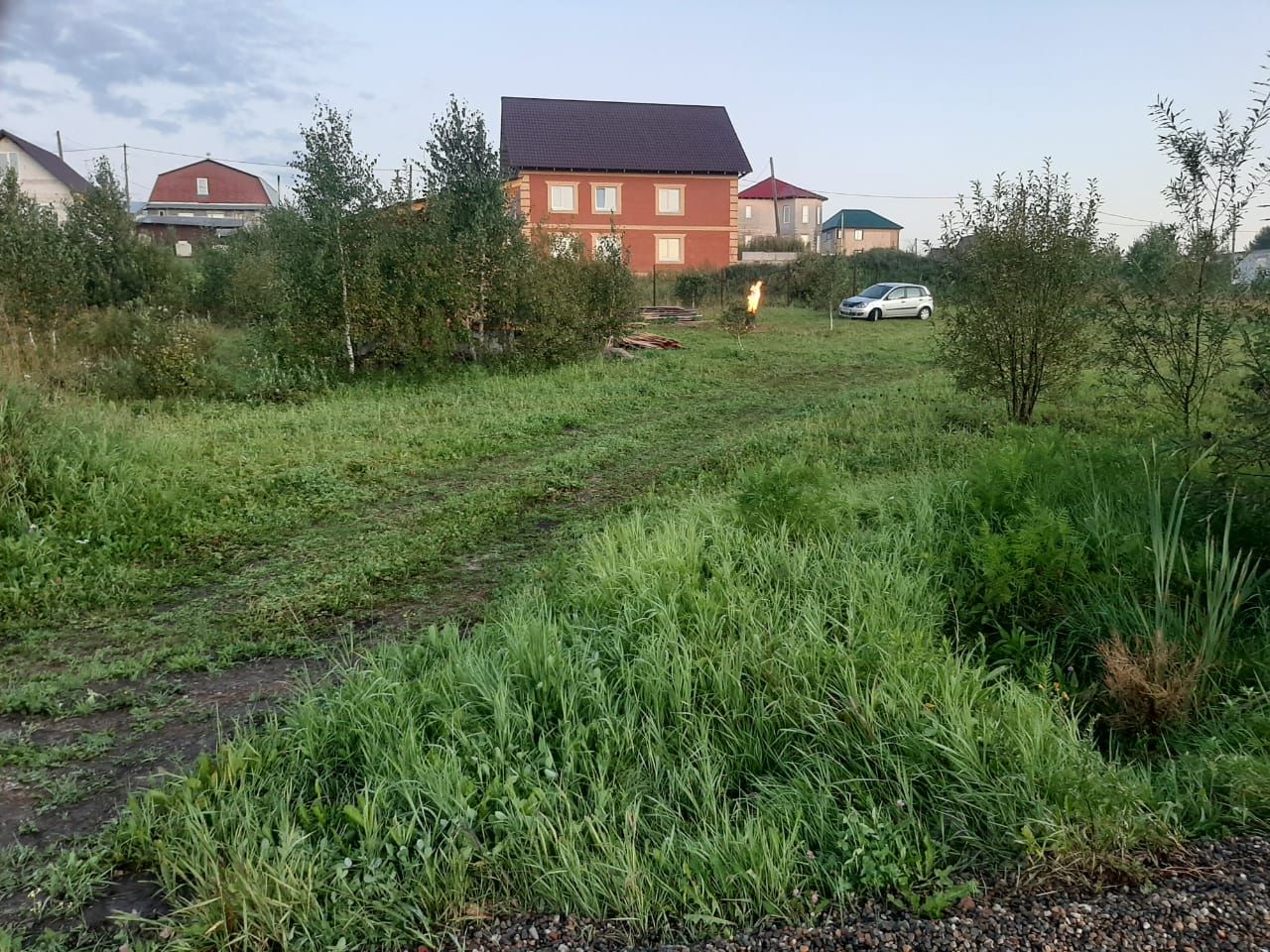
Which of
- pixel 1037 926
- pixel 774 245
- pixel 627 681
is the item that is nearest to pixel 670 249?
pixel 774 245

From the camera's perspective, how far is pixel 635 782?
9.75 feet

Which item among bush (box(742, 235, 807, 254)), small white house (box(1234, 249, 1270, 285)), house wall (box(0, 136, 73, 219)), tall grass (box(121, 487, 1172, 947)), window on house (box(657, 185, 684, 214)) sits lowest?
tall grass (box(121, 487, 1172, 947))

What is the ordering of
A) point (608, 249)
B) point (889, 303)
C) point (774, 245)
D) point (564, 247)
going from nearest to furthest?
point (564, 247) < point (608, 249) < point (889, 303) < point (774, 245)

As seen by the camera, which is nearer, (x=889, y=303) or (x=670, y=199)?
(x=889, y=303)

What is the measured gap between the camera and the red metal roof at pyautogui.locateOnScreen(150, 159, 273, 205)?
216 feet

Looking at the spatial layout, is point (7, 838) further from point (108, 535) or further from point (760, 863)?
point (108, 535)

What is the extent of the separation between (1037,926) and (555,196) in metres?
37.7

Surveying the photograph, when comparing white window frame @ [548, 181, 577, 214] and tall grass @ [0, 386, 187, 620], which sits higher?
white window frame @ [548, 181, 577, 214]

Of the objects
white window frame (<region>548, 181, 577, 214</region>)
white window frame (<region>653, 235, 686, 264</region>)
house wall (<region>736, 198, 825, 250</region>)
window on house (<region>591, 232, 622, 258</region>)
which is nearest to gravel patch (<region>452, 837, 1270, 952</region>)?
window on house (<region>591, 232, 622, 258</region>)

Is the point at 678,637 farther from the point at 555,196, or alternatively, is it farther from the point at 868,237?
the point at 868,237

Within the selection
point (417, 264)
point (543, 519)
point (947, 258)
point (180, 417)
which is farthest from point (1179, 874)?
point (417, 264)

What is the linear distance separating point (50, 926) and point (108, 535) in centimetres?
419

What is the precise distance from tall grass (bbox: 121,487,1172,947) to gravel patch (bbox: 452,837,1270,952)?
0.28 feet

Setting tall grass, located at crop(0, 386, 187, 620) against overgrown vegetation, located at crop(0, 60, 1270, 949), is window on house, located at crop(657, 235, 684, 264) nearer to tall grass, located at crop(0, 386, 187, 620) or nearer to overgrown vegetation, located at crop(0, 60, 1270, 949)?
overgrown vegetation, located at crop(0, 60, 1270, 949)
